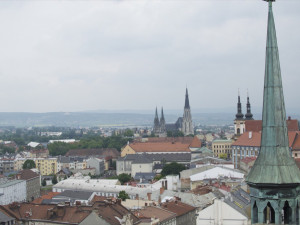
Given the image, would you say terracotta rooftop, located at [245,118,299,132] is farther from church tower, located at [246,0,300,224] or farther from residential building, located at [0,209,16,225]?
church tower, located at [246,0,300,224]

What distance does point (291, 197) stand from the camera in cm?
870

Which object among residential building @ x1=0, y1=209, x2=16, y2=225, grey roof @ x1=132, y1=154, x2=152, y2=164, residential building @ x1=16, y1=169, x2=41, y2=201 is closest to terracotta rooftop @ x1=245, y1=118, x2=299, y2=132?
grey roof @ x1=132, y1=154, x2=152, y2=164

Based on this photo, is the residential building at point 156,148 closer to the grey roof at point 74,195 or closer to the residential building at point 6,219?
the grey roof at point 74,195

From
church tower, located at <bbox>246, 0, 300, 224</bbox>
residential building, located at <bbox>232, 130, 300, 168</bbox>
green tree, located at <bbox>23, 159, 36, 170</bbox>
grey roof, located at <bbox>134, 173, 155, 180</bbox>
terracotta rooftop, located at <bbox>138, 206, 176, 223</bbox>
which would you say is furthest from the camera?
green tree, located at <bbox>23, 159, 36, 170</bbox>

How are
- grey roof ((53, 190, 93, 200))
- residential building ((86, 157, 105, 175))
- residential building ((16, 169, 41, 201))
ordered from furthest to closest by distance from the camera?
residential building ((86, 157, 105, 175)), residential building ((16, 169, 41, 201)), grey roof ((53, 190, 93, 200))

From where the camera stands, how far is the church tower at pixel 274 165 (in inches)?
343

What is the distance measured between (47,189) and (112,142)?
72.2m

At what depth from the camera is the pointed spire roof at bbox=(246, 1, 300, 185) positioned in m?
8.78

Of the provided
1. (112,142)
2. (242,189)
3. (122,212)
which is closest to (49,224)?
(122,212)

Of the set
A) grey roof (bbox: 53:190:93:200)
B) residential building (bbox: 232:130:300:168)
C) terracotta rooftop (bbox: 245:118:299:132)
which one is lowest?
grey roof (bbox: 53:190:93:200)

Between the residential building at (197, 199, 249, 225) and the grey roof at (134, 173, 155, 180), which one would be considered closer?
the residential building at (197, 199, 249, 225)

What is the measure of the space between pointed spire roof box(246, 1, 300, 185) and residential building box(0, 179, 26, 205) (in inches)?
2535

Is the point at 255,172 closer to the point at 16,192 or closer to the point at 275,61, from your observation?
the point at 275,61

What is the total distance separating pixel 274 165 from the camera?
891 cm
